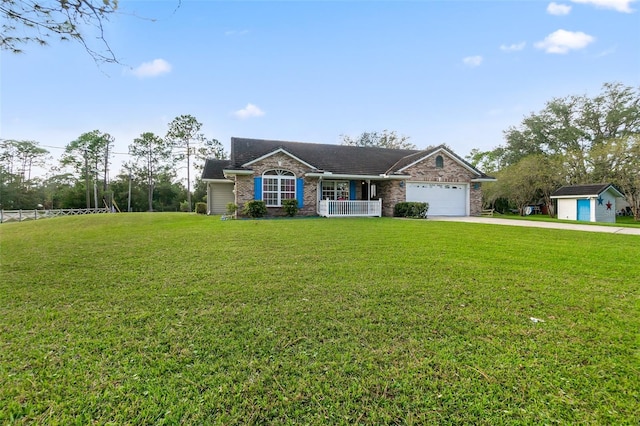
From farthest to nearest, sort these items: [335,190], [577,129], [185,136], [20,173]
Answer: [20,173], [185,136], [577,129], [335,190]

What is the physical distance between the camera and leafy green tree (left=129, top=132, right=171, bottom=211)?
39.9 metres

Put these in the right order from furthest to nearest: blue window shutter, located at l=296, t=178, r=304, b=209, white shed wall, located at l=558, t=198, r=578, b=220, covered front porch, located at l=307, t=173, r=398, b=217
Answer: white shed wall, located at l=558, t=198, r=578, b=220
blue window shutter, located at l=296, t=178, r=304, b=209
covered front porch, located at l=307, t=173, r=398, b=217

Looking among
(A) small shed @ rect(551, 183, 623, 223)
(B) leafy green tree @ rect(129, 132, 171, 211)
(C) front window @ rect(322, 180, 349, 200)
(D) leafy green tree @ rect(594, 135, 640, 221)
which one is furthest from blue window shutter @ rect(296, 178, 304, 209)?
(B) leafy green tree @ rect(129, 132, 171, 211)

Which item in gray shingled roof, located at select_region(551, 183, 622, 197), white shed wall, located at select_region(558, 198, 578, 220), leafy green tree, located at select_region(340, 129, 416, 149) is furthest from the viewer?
leafy green tree, located at select_region(340, 129, 416, 149)

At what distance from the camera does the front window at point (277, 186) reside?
15703 millimetres

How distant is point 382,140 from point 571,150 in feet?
64.5

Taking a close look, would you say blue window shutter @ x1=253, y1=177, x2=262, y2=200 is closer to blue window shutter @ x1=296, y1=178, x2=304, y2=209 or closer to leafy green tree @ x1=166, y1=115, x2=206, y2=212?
blue window shutter @ x1=296, y1=178, x2=304, y2=209

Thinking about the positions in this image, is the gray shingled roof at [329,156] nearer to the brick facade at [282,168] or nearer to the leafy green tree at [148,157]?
the brick facade at [282,168]

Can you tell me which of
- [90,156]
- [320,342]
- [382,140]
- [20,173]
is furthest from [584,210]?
[20,173]

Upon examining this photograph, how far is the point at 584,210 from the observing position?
19406 millimetres

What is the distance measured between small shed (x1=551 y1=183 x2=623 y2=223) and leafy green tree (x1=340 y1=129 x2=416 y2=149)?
62.0ft

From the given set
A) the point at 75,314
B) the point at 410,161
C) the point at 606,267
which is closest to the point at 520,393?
the point at 75,314

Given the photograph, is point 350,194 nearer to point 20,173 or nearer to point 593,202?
point 593,202

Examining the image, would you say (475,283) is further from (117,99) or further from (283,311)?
(117,99)
